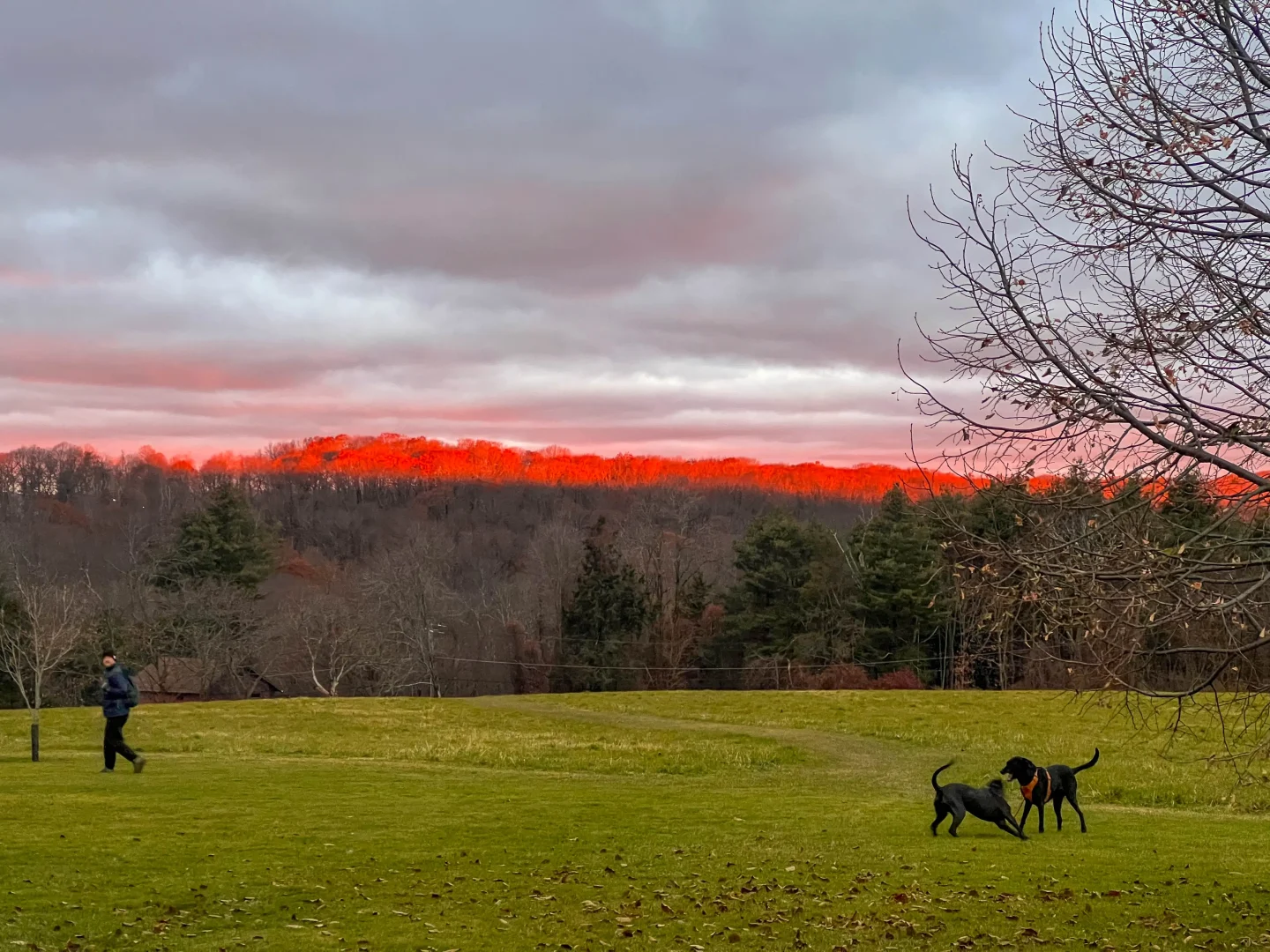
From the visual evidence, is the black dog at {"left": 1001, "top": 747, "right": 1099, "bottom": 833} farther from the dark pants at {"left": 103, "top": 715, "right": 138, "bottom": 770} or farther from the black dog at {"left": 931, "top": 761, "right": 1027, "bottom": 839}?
the dark pants at {"left": 103, "top": 715, "right": 138, "bottom": 770}

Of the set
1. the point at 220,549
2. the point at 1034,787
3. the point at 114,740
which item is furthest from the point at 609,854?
the point at 220,549

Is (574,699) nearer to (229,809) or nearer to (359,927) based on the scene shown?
(229,809)

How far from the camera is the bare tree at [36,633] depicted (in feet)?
75.5

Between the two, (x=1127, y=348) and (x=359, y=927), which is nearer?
(x=1127, y=348)

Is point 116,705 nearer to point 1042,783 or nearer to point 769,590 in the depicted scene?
point 1042,783

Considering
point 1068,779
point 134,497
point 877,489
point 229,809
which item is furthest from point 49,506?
point 1068,779

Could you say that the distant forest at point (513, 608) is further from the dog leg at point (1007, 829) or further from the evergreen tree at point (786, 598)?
the dog leg at point (1007, 829)

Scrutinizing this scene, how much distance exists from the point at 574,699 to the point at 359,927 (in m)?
33.0

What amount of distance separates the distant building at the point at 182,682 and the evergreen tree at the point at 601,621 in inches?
653

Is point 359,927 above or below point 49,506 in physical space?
below

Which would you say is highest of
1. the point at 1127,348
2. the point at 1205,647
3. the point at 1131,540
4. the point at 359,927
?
the point at 1127,348

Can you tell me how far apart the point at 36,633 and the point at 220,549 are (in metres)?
37.5

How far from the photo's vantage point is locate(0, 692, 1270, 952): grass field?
330 inches

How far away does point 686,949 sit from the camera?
788 centimetres
